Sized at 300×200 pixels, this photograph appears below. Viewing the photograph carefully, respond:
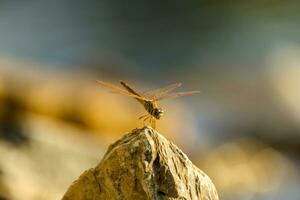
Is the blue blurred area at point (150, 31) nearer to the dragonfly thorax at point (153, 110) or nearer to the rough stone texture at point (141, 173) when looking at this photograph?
the dragonfly thorax at point (153, 110)

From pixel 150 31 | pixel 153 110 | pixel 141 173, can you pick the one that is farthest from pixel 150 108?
pixel 150 31

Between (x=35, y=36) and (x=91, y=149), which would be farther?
(x=35, y=36)

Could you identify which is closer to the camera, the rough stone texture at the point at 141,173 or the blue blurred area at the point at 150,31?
the rough stone texture at the point at 141,173

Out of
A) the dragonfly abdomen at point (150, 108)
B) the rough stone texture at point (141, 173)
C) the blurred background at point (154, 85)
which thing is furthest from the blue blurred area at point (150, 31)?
the rough stone texture at point (141, 173)

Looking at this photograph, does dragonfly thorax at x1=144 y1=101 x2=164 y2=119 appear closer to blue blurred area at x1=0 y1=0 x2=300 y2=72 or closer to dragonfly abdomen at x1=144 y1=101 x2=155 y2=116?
dragonfly abdomen at x1=144 y1=101 x2=155 y2=116

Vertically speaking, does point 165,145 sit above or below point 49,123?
below

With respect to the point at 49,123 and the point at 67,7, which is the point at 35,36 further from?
the point at 49,123

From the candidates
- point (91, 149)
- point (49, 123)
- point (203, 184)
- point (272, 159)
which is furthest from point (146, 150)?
point (272, 159)
